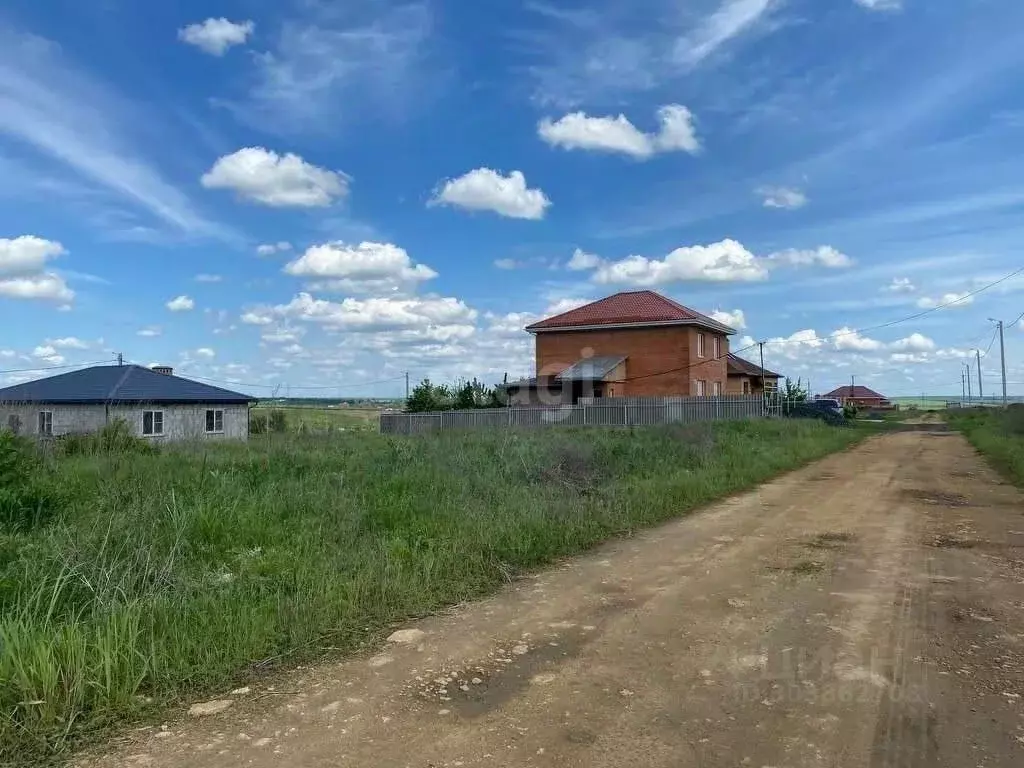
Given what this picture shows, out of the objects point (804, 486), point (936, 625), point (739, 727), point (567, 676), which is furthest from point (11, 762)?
point (804, 486)

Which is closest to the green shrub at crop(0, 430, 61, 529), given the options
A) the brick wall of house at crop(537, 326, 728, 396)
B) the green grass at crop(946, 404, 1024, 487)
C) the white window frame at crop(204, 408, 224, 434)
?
the green grass at crop(946, 404, 1024, 487)

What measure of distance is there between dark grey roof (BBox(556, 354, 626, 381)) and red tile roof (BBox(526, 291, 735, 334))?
2.01m

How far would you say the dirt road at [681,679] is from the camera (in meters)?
3.28

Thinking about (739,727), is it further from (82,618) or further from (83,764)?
(82,618)

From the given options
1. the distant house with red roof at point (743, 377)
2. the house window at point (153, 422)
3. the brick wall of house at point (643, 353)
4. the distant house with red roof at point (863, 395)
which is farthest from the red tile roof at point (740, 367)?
Answer: the distant house with red roof at point (863, 395)

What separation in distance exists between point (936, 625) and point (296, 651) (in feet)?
14.4

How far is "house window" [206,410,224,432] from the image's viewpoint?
34500mm

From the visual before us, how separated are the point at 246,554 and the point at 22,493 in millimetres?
3419

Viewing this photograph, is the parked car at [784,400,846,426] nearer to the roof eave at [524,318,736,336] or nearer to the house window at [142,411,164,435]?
the roof eave at [524,318,736,336]

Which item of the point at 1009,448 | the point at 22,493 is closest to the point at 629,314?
the point at 1009,448

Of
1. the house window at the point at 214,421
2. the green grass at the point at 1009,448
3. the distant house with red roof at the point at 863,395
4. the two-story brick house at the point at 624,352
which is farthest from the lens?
the distant house with red roof at the point at 863,395

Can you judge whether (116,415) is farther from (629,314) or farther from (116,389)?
(629,314)

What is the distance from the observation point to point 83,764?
3.19 metres

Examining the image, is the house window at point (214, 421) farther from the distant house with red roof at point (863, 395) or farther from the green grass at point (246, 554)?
the distant house with red roof at point (863, 395)
